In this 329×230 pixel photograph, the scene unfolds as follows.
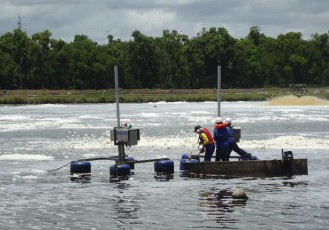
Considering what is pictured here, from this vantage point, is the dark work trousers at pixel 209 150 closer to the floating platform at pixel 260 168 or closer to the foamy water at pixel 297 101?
the floating platform at pixel 260 168

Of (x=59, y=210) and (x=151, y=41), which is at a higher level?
(x=151, y=41)

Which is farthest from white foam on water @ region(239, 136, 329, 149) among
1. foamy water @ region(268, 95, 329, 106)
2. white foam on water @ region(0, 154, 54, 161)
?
foamy water @ region(268, 95, 329, 106)

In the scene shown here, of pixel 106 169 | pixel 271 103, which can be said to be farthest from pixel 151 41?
pixel 106 169

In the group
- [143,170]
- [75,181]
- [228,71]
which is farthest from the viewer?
[228,71]

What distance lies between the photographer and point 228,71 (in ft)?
530

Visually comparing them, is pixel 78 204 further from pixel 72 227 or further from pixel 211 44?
pixel 211 44

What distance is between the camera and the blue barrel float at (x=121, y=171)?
103 ft

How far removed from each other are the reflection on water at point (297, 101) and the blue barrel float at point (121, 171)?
283 feet

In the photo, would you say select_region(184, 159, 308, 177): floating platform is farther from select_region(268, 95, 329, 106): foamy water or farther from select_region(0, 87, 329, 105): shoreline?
select_region(0, 87, 329, 105): shoreline

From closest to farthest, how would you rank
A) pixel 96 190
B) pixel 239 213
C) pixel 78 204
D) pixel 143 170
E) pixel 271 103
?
pixel 239 213 → pixel 78 204 → pixel 96 190 → pixel 143 170 → pixel 271 103

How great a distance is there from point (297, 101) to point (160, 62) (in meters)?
44.4

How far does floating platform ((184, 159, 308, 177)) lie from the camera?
29.3 m

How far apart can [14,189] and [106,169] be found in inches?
264

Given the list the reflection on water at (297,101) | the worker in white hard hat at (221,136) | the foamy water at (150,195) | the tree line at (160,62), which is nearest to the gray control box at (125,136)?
the foamy water at (150,195)
